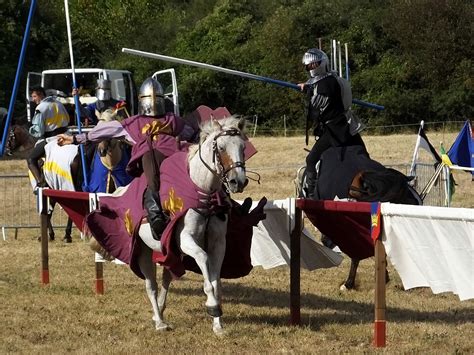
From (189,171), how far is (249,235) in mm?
840

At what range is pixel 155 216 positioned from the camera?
858 cm

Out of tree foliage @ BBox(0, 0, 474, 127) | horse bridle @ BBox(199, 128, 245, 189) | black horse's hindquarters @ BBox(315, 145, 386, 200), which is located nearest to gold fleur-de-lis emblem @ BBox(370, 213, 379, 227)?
horse bridle @ BBox(199, 128, 245, 189)

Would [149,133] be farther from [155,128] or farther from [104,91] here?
[104,91]

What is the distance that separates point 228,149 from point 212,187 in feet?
1.32

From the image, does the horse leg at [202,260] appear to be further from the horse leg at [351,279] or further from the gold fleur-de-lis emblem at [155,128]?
the horse leg at [351,279]

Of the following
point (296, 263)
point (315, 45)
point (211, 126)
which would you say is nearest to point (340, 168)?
point (296, 263)

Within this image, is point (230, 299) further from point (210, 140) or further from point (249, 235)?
point (210, 140)

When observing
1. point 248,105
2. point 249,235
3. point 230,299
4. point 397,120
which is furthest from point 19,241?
point 248,105

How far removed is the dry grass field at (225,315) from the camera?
8.26 metres

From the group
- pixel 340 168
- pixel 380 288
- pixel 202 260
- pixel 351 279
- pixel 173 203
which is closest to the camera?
pixel 380 288

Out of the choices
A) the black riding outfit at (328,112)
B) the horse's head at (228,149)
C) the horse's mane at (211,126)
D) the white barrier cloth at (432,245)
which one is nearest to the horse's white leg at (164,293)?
the horse's mane at (211,126)

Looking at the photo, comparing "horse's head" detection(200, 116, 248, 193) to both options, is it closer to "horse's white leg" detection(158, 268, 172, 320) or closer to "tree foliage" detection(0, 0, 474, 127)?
"horse's white leg" detection(158, 268, 172, 320)

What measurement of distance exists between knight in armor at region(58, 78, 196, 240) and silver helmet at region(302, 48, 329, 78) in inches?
78.0

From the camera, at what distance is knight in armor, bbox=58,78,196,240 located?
8.88 meters
